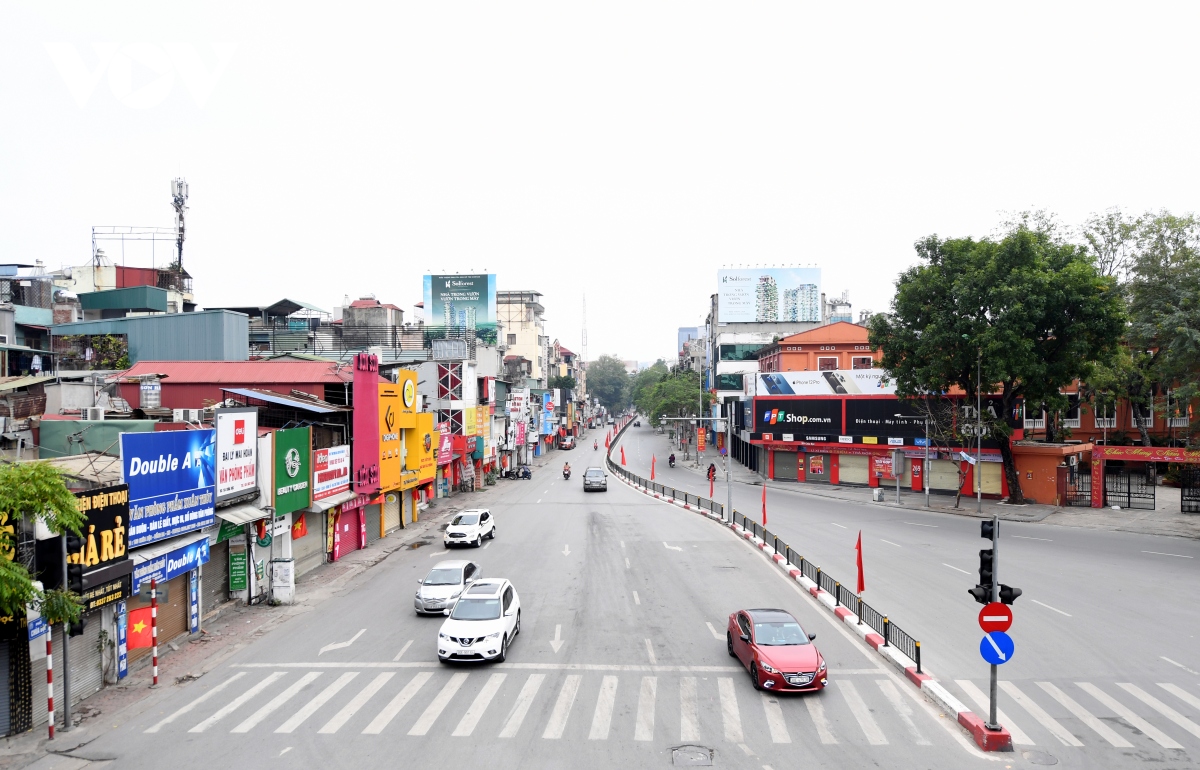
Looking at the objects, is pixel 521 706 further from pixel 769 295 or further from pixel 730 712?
pixel 769 295

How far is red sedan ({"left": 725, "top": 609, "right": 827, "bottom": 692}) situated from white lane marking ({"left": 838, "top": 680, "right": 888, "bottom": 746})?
596 mm

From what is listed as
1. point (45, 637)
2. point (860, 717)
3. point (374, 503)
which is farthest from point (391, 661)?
point (374, 503)

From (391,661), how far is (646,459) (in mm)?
75196

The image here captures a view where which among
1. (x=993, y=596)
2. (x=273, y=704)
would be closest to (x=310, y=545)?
(x=273, y=704)

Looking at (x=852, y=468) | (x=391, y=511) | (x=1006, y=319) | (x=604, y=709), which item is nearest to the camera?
(x=604, y=709)

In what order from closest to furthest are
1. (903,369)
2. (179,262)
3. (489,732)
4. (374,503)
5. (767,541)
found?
(489,732)
(767,541)
(374,503)
(903,369)
(179,262)

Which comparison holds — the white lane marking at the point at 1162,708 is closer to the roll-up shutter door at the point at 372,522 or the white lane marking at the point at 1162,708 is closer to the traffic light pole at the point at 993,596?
the traffic light pole at the point at 993,596

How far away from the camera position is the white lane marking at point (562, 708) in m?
13.1

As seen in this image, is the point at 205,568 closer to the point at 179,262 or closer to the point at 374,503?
the point at 374,503

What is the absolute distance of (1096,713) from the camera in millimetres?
13859

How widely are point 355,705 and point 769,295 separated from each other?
9809cm

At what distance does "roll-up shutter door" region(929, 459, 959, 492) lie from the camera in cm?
5291

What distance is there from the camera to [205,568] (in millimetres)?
20719

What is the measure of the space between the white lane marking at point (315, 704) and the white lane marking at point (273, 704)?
1.82ft
